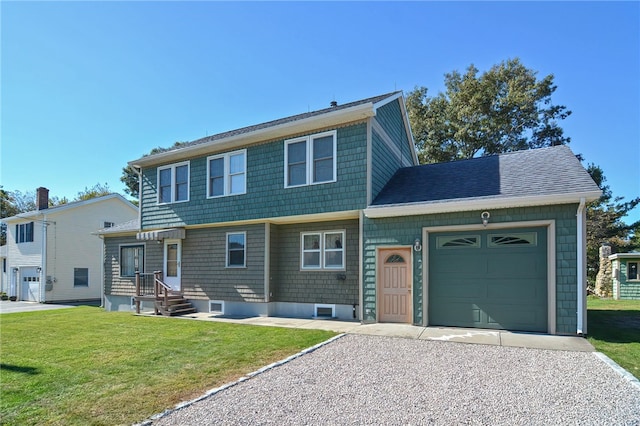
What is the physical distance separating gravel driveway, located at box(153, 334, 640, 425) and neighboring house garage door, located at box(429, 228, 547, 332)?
183 cm

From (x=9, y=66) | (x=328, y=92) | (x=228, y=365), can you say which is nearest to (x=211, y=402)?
(x=228, y=365)

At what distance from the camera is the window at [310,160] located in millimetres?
10570

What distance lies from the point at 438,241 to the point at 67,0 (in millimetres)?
11304

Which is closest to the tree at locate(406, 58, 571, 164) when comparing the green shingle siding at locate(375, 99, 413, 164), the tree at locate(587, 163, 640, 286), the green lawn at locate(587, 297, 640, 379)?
the tree at locate(587, 163, 640, 286)

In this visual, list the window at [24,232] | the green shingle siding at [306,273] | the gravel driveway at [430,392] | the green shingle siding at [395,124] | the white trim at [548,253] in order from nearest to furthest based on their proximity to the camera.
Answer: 1. the gravel driveway at [430,392]
2. the white trim at [548,253]
3. the green shingle siding at [306,273]
4. the green shingle siding at [395,124]
5. the window at [24,232]

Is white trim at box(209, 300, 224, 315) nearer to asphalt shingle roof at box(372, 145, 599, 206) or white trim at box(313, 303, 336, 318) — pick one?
white trim at box(313, 303, 336, 318)

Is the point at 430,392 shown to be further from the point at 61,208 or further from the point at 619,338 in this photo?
the point at 61,208

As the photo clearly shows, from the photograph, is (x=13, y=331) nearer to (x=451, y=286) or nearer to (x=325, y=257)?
(x=325, y=257)

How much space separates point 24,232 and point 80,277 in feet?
16.0

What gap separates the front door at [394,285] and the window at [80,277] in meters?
21.2

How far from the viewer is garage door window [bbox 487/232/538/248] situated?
8.19m

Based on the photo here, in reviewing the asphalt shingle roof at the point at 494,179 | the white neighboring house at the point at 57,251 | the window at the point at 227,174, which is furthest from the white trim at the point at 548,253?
the white neighboring house at the point at 57,251

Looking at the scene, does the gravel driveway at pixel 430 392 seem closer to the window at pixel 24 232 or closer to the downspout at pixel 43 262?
the downspout at pixel 43 262

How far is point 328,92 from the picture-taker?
15.0 meters
